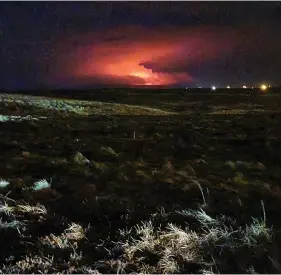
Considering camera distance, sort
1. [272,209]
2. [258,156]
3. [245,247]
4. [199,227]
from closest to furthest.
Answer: [245,247], [199,227], [272,209], [258,156]

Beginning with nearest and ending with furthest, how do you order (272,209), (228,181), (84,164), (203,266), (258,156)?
(203,266), (272,209), (228,181), (84,164), (258,156)

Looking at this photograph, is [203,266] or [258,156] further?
[258,156]

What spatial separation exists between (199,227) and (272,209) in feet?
6.14

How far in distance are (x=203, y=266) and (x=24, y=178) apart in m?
6.35

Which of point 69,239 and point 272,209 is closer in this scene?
point 69,239

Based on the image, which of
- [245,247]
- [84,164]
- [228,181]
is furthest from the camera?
[84,164]

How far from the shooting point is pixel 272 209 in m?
7.92

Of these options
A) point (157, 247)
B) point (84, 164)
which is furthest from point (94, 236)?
point (84, 164)

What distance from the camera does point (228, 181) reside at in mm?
10391

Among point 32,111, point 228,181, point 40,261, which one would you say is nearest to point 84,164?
point 228,181

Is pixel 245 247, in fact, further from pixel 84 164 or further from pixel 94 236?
pixel 84 164

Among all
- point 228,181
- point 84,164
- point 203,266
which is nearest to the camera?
point 203,266

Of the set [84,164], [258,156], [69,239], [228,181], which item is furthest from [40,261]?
[258,156]

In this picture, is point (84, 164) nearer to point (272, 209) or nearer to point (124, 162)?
point (124, 162)
